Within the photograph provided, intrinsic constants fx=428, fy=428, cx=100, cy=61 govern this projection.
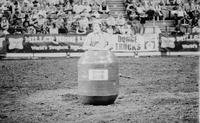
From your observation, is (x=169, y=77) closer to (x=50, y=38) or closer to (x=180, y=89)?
(x=180, y=89)

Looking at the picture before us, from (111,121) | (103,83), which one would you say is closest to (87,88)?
(103,83)

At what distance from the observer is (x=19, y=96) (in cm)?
983

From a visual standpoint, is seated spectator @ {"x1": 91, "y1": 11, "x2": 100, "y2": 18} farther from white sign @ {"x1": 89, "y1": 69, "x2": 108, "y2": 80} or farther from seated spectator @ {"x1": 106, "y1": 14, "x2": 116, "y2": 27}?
white sign @ {"x1": 89, "y1": 69, "x2": 108, "y2": 80}

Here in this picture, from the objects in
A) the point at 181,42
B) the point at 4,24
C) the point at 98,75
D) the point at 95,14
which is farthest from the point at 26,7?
the point at 98,75

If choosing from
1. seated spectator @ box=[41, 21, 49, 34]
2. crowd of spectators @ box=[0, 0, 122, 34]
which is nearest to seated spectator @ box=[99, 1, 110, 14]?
crowd of spectators @ box=[0, 0, 122, 34]

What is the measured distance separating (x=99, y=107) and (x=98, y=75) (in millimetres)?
614

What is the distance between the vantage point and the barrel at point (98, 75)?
809 centimetres

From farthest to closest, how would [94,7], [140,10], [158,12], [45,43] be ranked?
[158,12] → [140,10] → [94,7] → [45,43]

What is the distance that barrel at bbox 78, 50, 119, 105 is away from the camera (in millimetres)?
8094

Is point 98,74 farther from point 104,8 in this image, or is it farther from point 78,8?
point 104,8

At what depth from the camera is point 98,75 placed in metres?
8.12

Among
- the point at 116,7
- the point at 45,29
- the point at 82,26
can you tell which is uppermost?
the point at 116,7

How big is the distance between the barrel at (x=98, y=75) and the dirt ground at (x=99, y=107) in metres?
0.23

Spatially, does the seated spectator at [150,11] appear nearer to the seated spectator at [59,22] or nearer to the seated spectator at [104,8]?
the seated spectator at [104,8]
